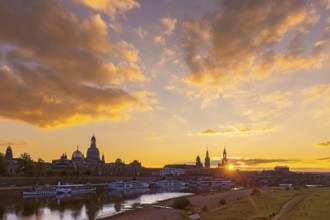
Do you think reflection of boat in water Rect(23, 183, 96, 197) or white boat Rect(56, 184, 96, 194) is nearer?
reflection of boat in water Rect(23, 183, 96, 197)

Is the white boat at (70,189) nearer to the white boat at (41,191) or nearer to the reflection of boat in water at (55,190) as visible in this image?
the reflection of boat in water at (55,190)

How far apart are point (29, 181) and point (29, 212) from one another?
90.5 meters

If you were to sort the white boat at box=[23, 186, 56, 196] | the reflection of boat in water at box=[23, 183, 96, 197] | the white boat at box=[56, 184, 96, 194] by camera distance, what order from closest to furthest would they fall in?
the white boat at box=[23, 186, 56, 196] < the reflection of boat in water at box=[23, 183, 96, 197] < the white boat at box=[56, 184, 96, 194]

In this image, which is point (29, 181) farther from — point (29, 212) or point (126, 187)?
point (29, 212)

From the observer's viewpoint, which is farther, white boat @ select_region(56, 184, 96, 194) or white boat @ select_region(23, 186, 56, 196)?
white boat @ select_region(56, 184, 96, 194)

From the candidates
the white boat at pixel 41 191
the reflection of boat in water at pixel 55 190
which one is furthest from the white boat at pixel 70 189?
the white boat at pixel 41 191

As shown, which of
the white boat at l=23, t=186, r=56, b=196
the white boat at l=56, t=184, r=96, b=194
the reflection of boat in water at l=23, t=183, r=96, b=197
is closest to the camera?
the white boat at l=23, t=186, r=56, b=196

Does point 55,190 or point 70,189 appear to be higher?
point 70,189

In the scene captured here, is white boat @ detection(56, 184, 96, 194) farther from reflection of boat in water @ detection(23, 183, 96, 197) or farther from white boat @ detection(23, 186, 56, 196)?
white boat @ detection(23, 186, 56, 196)

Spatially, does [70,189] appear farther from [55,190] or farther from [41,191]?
[41,191]

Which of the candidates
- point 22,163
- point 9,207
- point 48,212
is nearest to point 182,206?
point 48,212

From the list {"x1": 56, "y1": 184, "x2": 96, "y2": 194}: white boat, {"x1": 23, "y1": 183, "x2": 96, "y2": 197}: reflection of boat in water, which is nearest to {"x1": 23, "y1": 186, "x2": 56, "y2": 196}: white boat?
{"x1": 23, "y1": 183, "x2": 96, "y2": 197}: reflection of boat in water

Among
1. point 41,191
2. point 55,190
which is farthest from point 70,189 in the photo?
point 41,191

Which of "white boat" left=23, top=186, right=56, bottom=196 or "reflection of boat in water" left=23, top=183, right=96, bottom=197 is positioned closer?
"white boat" left=23, top=186, right=56, bottom=196
